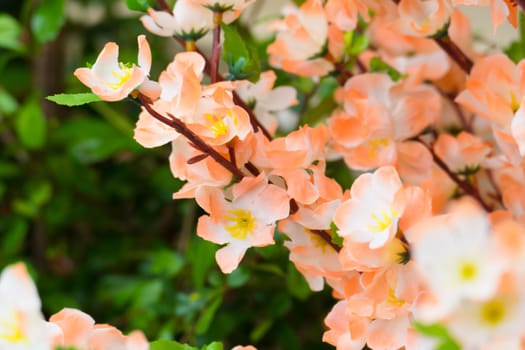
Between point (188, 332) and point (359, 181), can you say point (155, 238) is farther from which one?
point (359, 181)

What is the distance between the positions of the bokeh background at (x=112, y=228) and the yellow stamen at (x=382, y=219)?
20 cm

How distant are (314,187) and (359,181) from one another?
0.04 m

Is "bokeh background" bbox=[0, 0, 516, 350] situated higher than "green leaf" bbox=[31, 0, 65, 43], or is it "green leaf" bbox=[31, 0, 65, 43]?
"green leaf" bbox=[31, 0, 65, 43]

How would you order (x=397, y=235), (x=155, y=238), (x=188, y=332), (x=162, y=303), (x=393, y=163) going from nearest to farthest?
(x=397, y=235) → (x=393, y=163) → (x=188, y=332) → (x=162, y=303) → (x=155, y=238)

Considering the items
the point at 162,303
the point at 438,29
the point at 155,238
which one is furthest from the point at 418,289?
the point at 155,238

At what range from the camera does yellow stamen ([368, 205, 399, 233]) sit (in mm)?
371

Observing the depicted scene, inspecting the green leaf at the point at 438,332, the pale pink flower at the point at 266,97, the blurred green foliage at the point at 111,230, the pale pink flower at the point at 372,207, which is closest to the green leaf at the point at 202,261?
the blurred green foliage at the point at 111,230

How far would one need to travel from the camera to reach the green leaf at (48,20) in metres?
0.77

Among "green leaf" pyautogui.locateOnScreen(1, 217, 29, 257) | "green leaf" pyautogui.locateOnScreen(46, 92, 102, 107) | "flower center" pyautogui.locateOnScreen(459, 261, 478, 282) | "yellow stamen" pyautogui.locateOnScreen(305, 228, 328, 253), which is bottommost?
"green leaf" pyautogui.locateOnScreen(1, 217, 29, 257)

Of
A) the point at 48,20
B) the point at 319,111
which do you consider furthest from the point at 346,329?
the point at 48,20

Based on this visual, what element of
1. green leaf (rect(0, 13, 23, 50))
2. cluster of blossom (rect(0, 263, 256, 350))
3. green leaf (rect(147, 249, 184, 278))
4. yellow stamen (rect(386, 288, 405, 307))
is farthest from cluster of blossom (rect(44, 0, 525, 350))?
green leaf (rect(0, 13, 23, 50))

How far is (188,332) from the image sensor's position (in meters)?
0.60

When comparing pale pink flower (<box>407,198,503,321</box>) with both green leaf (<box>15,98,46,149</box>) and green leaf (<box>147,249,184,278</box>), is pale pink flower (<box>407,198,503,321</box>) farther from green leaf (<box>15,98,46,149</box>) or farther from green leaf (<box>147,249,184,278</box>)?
green leaf (<box>15,98,46,149</box>)

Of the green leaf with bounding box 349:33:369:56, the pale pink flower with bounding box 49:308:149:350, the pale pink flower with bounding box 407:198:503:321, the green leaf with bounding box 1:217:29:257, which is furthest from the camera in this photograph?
the green leaf with bounding box 1:217:29:257
